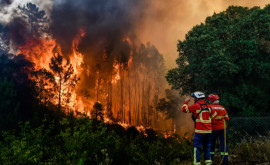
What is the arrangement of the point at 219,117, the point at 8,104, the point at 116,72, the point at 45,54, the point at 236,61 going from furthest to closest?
the point at 116,72 < the point at 45,54 < the point at 8,104 < the point at 236,61 < the point at 219,117

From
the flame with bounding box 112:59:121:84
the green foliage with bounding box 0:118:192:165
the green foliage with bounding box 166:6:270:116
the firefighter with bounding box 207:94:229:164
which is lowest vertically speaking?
the green foliage with bounding box 0:118:192:165

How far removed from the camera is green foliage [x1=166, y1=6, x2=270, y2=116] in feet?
51.1

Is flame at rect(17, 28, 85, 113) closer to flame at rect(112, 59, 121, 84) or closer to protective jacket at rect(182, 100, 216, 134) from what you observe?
flame at rect(112, 59, 121, 84)

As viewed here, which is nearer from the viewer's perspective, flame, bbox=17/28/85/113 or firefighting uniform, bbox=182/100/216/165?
firefighting uniform, bbox=182/100/216/165

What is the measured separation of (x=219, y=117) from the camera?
673 centimetres

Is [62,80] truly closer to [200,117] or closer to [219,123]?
[219,123]

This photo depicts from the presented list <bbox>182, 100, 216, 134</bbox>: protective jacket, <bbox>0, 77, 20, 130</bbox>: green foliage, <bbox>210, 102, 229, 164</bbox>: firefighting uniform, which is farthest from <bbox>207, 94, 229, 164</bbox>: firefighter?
<bbox>0, 77, 20, 130</bbox>: green foliage

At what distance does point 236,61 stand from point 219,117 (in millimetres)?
11523

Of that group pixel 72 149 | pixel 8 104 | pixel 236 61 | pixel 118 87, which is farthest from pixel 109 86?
pixel 72 149

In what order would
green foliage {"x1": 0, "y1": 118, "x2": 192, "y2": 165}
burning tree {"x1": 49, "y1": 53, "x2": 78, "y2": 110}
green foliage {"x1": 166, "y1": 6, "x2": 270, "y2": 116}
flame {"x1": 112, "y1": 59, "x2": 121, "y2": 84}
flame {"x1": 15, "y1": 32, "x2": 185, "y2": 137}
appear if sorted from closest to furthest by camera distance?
green foliage {"x1": 0, "y1": 118, "x2": 192, "y2": 165} < green foliage {"x1": 166, "y1": 6, "x2": 270, "y2": 116} < burning tree {"x1": 49, "y1": 53, "x2": 78, "y2": 110} < flame {"x1": 15, "y1": 32, "x2": 185, "y2": 137} < flame {"x1": 112, "y1": 59, "x2": 121, "y2": 84}

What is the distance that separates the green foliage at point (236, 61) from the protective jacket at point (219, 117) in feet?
30.8

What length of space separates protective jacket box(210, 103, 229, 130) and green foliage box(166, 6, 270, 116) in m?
9.37

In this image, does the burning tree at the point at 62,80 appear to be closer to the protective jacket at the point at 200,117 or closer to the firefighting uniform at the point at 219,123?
the firefighting uniform at the point at 219,123

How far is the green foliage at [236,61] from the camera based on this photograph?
15586mm
